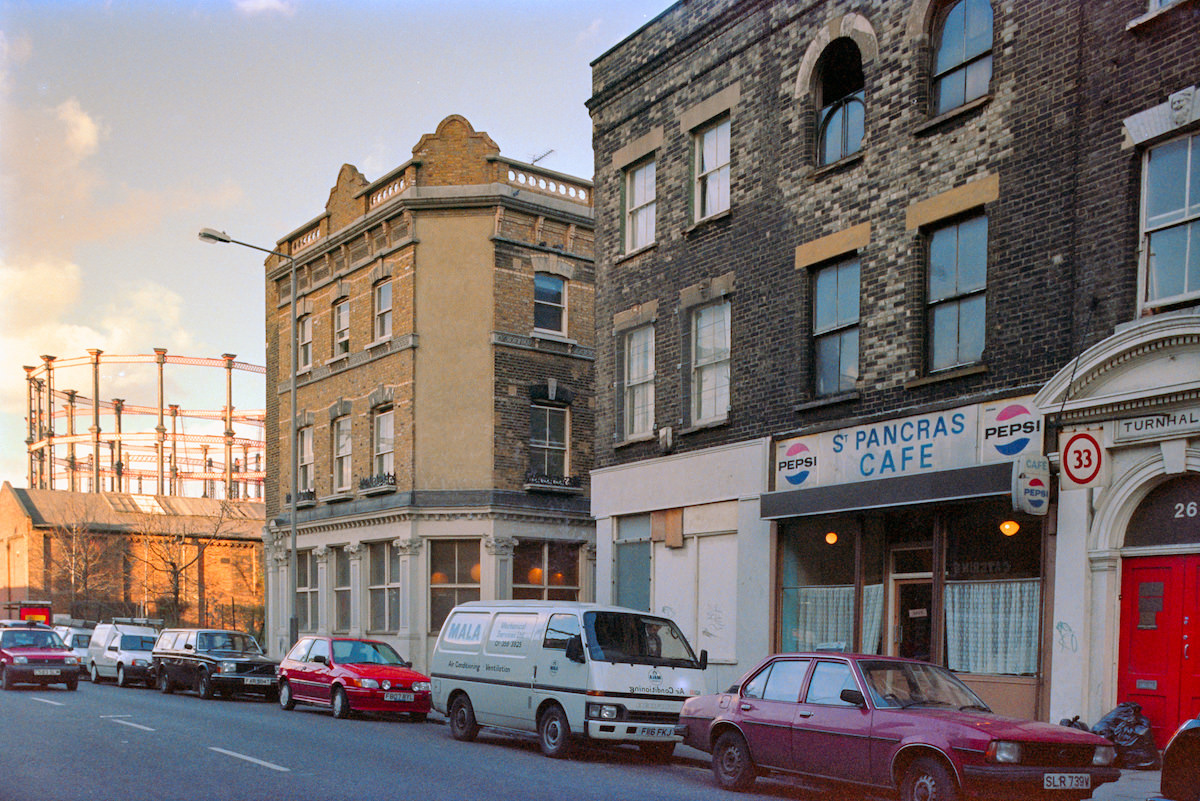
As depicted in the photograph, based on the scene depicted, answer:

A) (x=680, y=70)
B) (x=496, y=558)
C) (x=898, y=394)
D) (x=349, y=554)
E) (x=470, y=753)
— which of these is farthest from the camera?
(x=349, y=554)

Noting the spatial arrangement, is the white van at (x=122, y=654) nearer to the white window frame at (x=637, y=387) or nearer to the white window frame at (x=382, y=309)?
the white window frame at (x=382, y=309)

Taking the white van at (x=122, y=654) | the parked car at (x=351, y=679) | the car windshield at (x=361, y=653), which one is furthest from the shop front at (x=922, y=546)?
the white van at (x=122, y=654)

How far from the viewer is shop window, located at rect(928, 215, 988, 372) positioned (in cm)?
1484

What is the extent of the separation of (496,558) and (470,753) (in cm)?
1438

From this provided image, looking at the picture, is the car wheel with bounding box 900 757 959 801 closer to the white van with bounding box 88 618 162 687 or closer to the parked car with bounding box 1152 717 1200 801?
the parked car with bounding box 1152 717 1200 801

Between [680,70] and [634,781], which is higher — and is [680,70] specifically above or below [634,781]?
above

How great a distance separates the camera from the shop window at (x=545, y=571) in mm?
28922

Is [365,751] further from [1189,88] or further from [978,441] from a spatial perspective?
[1189,88]

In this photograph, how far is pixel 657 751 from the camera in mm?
14453

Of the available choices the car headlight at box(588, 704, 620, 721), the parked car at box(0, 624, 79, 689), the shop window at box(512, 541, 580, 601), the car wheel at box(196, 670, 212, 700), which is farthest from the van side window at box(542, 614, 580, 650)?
the parked car at box(0, 624, 79, 689)

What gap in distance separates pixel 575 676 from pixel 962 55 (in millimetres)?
9667

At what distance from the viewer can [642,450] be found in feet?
69.6

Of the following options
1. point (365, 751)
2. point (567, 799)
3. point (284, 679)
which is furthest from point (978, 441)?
point (284, 679)

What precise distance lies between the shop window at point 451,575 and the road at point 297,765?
1005cm
